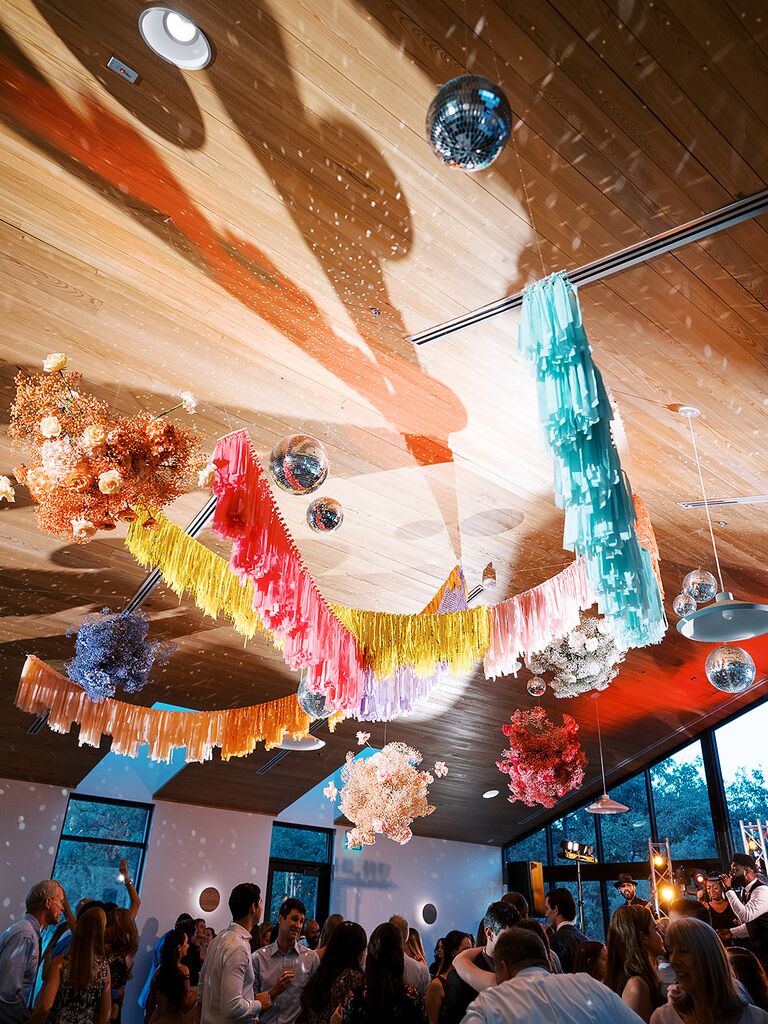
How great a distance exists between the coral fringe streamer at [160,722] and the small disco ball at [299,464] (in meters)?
2.98

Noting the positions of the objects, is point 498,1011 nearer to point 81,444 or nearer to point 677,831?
point 81,444

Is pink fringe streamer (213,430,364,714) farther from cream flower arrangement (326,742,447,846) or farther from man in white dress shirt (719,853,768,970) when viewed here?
man in white dress shirt (719,853,768,970)

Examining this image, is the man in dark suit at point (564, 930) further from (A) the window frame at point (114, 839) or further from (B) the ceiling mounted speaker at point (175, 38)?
(A) the window frame at point (114, 839)

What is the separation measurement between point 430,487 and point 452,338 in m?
1.72

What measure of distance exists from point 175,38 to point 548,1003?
12.1 feet

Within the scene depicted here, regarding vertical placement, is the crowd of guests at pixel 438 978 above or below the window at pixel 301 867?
below

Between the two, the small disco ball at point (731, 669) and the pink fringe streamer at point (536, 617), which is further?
the small disco ball at point (731, 669)

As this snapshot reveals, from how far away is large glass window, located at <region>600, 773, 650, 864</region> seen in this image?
12234 mm

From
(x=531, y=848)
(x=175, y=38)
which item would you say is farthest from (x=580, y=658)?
(x=531, y=848)

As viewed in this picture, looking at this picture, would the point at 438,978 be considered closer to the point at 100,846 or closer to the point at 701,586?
the point at 701,586

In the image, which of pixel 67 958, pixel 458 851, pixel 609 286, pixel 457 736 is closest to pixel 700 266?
pixel 609 286

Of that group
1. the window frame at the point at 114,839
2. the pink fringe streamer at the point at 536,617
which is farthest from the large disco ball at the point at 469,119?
the window frame at the point at 114,839

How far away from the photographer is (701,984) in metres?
2.68

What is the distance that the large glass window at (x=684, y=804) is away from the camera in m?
11.6
